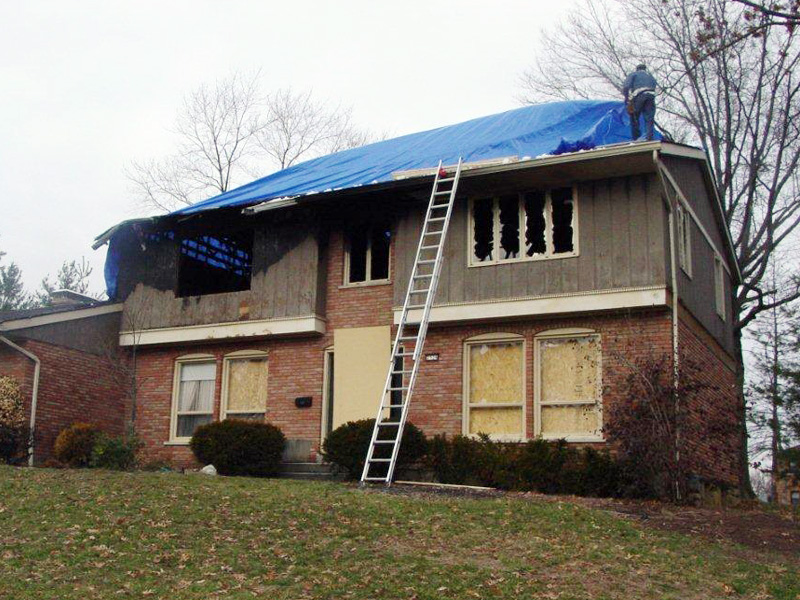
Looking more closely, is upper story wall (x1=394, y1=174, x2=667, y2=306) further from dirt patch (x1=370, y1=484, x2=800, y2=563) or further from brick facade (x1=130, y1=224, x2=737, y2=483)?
dirt patch (x1=370, y1=484, x2=800, y2=563)

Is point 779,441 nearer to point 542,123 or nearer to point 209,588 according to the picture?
point 542,123

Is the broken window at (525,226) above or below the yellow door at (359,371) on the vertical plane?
above

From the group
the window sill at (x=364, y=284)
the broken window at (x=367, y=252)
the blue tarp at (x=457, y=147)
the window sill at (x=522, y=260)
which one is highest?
the blue tarp at (x=457, y=147)

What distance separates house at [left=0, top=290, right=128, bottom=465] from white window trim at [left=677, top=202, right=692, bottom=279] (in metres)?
11.3

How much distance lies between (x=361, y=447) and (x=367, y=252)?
186 inches

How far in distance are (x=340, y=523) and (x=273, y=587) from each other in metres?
2.28

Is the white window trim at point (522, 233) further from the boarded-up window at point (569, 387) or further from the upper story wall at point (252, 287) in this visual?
the upper story wall at point (252, 287)

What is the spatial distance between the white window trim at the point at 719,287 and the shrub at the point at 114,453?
479 inches

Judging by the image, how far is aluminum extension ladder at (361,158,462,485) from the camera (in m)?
16.4

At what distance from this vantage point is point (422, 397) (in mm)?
18219

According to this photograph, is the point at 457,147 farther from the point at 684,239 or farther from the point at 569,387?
the point at 569,387

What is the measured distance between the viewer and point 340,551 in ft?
33.6

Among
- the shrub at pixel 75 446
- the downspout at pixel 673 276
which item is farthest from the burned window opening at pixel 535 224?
the shrub at pixel 75 446

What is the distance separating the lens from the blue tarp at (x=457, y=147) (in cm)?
1969
